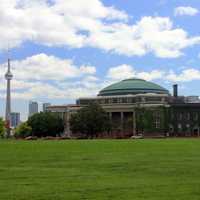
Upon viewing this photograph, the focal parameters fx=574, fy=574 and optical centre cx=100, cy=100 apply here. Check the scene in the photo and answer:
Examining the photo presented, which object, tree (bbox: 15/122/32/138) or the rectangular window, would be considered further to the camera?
the rectangular window

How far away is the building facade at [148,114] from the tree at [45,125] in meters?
10.4

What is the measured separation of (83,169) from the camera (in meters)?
24.4

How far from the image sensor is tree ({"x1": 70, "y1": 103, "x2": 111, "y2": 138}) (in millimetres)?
156875

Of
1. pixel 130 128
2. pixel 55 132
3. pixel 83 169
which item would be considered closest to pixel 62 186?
pixel 83 169

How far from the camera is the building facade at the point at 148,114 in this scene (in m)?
169

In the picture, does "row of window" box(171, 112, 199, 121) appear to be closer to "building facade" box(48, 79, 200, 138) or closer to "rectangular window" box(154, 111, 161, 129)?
"building facade" box(48, 79, 200, 138)

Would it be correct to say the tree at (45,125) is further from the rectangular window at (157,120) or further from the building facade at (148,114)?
the rectangular window at (157,120)

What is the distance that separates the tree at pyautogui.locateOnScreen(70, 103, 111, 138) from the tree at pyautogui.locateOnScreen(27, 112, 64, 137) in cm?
798

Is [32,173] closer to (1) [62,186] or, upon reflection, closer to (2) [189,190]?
(1) [62,186]

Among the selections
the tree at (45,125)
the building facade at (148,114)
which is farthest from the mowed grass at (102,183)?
the tree at (45,125)

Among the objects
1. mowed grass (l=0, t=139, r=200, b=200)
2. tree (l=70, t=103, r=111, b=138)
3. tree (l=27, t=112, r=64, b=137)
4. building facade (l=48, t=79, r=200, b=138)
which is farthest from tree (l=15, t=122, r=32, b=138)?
mowed grass (l=0, t=139, r=200, b=200)

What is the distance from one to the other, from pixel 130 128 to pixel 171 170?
523ft

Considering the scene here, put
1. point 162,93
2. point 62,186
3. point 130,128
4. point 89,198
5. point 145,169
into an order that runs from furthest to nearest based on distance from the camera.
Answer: point 162,93 < point 130,128 < point 145,169 < point 62,186 < point 89,198

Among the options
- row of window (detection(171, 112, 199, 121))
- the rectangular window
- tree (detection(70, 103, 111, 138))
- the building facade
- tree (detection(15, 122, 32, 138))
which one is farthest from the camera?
row of window (detection(171, 112, 199, 121))
